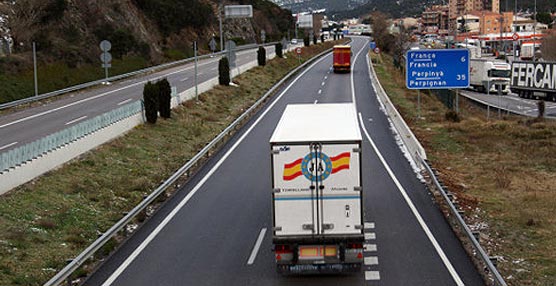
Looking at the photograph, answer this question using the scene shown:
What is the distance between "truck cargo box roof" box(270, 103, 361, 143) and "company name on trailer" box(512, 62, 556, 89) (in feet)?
169

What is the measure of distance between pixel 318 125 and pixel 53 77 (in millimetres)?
40785

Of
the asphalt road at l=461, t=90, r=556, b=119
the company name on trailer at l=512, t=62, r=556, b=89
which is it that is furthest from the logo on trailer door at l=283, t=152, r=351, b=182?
the company name on trailer at l=512, t=62, r=556, b=89

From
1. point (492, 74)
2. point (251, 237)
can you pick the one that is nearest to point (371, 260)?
point (251, 237)

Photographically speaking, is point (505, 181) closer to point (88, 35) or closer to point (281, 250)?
point (281, 250)

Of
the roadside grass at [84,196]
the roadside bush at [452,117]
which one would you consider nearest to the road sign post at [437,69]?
the roadside bush at [452,117]

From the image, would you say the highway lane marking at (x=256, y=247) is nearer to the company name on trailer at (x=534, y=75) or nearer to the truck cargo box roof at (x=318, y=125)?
the truck cargo box roof at (x=318, y=125)

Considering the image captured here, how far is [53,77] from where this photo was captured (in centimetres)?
5125

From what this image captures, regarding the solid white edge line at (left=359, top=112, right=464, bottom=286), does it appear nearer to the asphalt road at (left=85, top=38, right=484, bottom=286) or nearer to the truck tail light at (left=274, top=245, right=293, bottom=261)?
the asphalt road at (left=85, top=38, right=484, bottom=286)

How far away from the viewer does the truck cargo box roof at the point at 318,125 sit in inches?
520

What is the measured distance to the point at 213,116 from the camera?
40.7m

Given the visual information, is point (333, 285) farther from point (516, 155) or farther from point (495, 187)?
point (516, 155)

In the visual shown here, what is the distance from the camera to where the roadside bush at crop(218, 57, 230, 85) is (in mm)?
52188

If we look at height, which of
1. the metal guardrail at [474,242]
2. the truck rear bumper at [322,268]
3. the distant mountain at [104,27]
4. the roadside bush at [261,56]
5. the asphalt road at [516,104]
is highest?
the distant mountain at [104,27]

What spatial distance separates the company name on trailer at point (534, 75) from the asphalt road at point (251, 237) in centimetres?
4195
